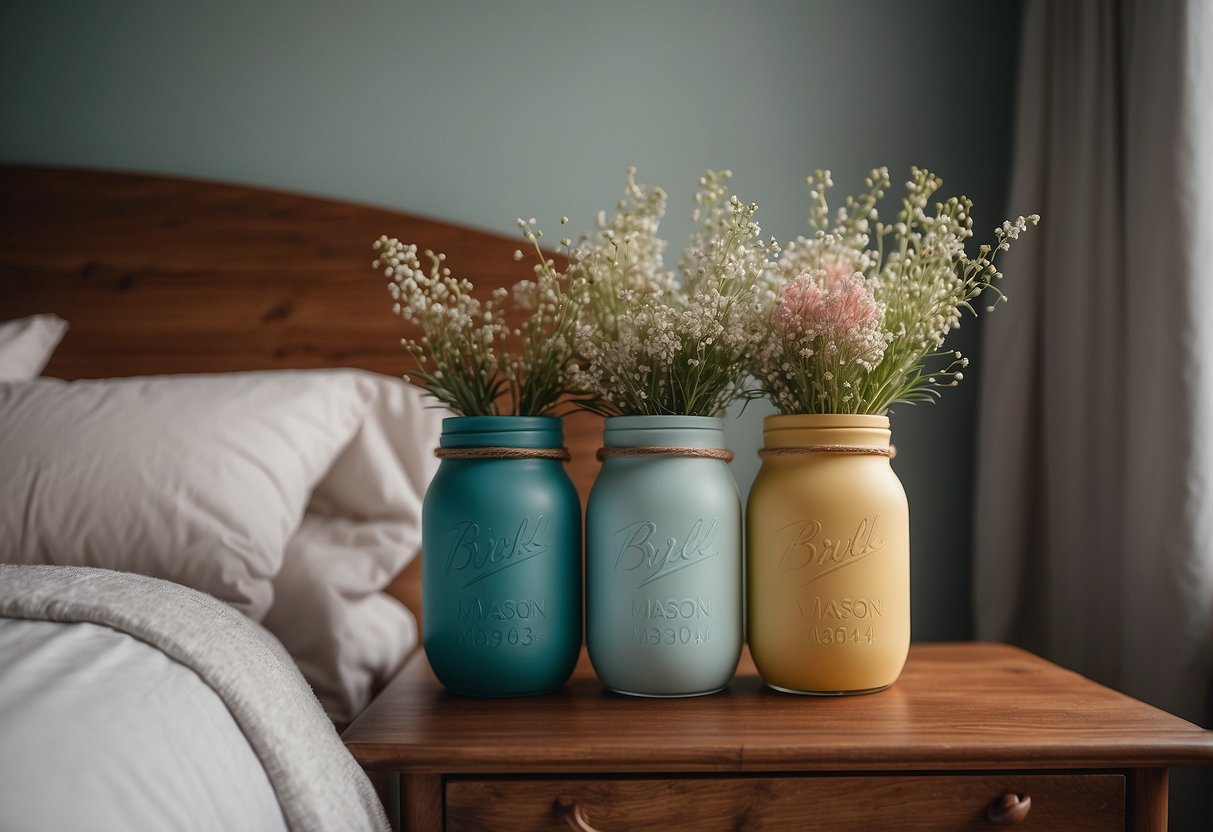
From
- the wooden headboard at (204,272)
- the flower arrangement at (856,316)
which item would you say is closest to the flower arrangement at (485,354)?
the flower arrangement at (856,316)

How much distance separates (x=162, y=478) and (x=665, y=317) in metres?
0.63

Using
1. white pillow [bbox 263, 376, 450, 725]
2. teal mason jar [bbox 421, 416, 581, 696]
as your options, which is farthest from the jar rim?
white pillow [bbox 263, 376, 450, 725]

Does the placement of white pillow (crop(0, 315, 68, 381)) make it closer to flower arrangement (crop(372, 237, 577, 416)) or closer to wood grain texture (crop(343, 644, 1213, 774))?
flower arrangement (crop(372, 237, 577, 416))

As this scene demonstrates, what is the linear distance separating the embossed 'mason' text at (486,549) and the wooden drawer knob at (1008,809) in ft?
1.56

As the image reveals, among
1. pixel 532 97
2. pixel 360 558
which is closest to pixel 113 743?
pixel 360 558

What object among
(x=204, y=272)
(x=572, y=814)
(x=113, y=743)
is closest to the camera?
(x=113, y=743)

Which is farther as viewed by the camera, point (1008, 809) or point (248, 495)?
point (248, 495)

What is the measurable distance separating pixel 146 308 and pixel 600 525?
103 centimetres

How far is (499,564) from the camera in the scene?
862 millimetres

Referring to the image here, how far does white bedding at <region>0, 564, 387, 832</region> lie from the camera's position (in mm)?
544

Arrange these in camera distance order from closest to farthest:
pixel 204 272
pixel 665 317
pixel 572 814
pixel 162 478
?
pixel 572 814
pixel 665 317
pixel 162 478
pixel 204 272

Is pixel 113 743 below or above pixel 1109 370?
below

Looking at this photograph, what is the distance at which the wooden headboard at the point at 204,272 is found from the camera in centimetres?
147

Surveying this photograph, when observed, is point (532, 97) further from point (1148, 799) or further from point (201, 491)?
point (1148, 799)
